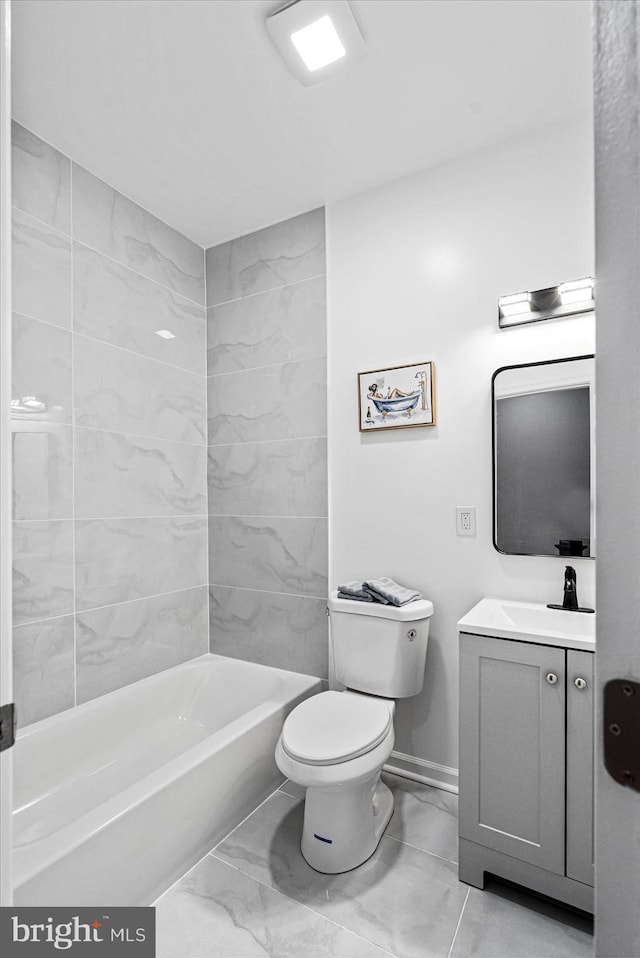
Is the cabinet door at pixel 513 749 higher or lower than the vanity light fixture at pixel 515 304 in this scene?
lower

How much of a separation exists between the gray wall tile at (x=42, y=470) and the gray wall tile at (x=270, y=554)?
34.0 inches

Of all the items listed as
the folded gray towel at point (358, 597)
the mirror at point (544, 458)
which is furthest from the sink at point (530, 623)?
the folded gray towel at point (358, 597)

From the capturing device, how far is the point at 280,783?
7.03 feet

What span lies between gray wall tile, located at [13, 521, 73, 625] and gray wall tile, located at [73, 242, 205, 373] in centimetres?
85

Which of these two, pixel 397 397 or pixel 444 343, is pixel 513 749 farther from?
pixel 444 343

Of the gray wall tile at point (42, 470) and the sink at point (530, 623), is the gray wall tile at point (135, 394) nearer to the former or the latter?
the gray wall tile at point (42, 470)

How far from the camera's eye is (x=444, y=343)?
7.00ft

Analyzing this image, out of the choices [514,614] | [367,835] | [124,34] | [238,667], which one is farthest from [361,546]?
[124,34]

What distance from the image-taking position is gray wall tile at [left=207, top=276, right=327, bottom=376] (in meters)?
2.44

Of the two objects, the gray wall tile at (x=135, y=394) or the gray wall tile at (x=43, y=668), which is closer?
the gray wall tile at (x=43, y=668)

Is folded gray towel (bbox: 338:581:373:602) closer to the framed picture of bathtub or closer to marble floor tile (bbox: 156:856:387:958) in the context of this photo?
the framed picture of bathtub

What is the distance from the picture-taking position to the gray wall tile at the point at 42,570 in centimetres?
186

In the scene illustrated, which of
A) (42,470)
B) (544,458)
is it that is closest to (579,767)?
(544,458)

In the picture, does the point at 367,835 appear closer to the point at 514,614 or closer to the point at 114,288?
the point at 514,614
